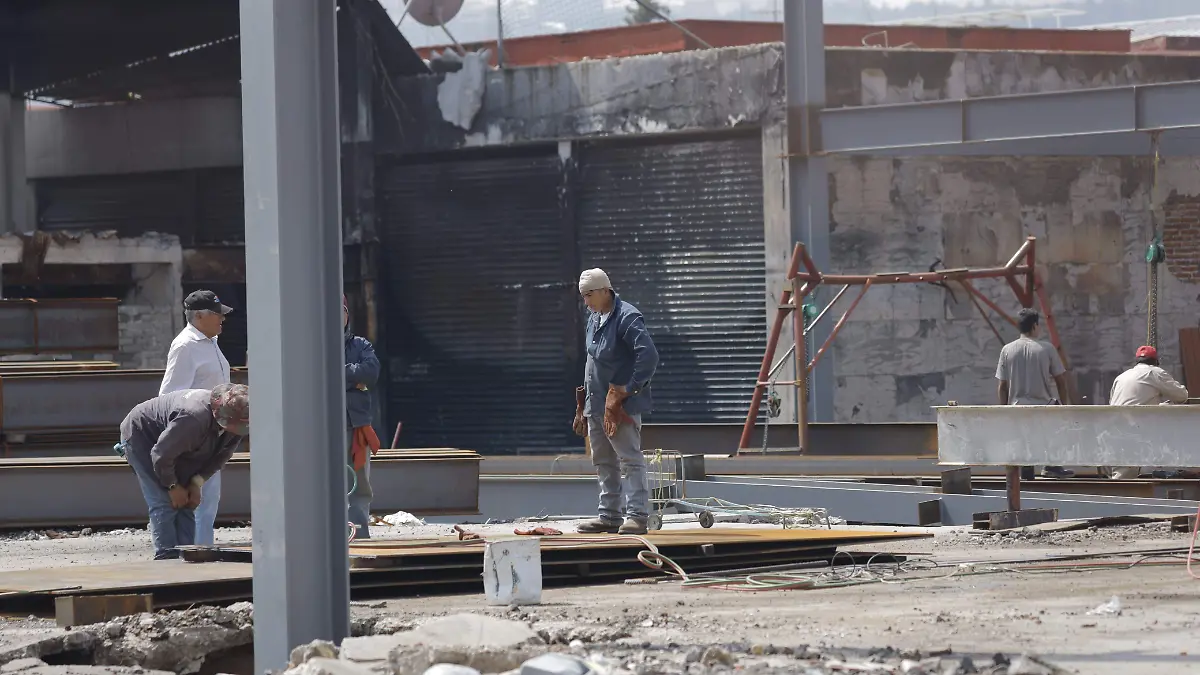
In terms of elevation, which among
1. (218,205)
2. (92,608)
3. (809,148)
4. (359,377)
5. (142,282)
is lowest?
(92,608)

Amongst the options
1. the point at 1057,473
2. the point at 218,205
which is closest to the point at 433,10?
the point at 218,205

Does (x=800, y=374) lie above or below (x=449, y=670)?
above

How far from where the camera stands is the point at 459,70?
68.3 feet

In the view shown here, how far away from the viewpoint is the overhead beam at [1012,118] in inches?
633

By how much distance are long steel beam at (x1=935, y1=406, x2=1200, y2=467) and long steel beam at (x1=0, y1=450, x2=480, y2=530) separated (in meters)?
3.89

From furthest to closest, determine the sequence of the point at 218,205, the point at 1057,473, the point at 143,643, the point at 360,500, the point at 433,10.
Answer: the point at 433,10 < the point at 218,205 < the point at 1057,473 < the point at 360,500 < the point at 143,643

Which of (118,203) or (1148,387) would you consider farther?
(118,203)

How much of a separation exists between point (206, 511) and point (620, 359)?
2581 millimetres

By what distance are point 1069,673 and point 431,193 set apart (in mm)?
17387

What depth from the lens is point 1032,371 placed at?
42.3 ft

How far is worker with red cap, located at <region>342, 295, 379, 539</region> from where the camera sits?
31.6 feet

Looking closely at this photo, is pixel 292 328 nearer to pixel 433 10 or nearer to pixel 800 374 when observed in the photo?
pixel 800 374

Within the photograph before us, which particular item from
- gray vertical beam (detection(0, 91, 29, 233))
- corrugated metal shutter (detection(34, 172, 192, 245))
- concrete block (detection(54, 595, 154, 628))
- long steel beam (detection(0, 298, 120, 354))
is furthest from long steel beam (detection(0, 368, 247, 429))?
corrugated metal shutter (detection(34, 172, 192, 245))

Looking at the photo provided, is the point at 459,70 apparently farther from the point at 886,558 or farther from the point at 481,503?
the point at 886,558
